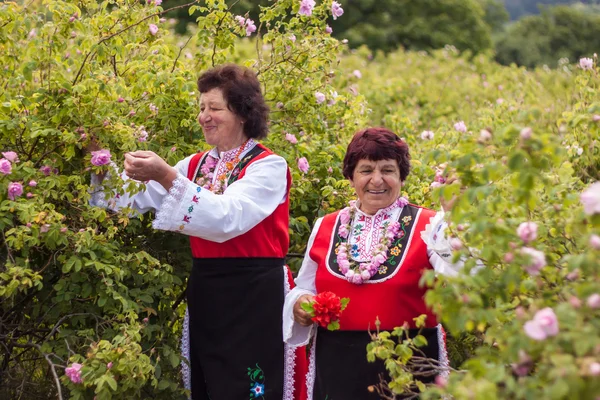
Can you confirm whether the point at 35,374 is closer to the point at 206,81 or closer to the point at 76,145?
the point at 76,145

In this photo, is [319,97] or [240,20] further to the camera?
[319,97]

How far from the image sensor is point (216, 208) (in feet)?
12.0

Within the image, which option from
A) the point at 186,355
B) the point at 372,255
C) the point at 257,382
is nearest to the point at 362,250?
the point at 372,255

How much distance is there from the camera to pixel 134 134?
3.89 m

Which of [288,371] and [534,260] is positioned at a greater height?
[534,260]

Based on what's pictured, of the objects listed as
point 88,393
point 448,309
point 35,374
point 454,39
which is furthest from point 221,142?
point 454,39

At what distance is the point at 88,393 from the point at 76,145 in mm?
989

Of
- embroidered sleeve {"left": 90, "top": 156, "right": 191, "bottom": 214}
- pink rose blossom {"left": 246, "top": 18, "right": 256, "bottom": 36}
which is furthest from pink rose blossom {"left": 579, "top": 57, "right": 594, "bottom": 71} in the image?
embroidered sleeve {"left": 90, "top": 156, "right": 191, "bottom": 214}

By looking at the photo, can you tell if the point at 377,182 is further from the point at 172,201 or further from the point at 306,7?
the point at 306,7

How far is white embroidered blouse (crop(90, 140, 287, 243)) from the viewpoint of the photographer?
12.0 feet

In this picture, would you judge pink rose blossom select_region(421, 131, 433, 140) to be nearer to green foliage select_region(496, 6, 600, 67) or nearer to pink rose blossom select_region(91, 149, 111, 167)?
pink rose blossom select_region(91, 149, 111, 167)

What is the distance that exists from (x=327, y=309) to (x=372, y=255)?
0.29 meters

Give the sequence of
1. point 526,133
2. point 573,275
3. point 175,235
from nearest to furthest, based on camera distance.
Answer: point 526,133 < point 573,275 < point 175,235

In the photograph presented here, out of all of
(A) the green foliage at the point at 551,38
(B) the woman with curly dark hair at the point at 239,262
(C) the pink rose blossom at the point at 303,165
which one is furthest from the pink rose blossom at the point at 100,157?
(A) the green foliage at the point at 551,38
